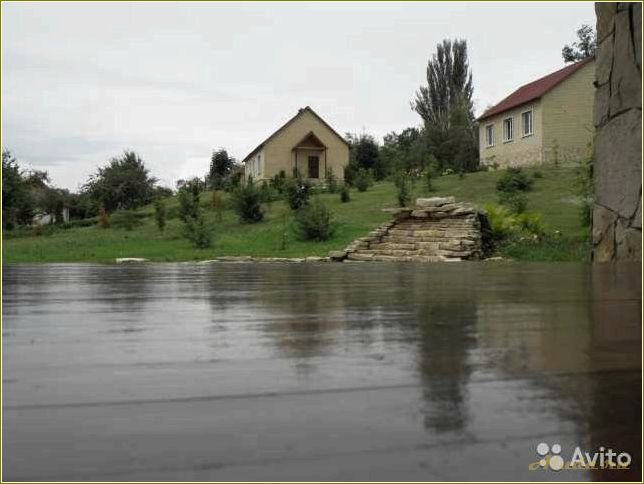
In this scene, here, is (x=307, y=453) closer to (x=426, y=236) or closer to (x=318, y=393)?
(x=318, y=393)

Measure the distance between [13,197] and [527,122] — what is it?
2153cm

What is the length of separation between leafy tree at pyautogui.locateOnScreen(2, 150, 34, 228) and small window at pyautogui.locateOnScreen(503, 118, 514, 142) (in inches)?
818

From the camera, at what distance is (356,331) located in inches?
62.4

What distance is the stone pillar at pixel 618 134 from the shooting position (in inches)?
205

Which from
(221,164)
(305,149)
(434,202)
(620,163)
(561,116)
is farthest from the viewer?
(221,164)

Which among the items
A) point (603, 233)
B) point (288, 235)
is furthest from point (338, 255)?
point (603, 233)

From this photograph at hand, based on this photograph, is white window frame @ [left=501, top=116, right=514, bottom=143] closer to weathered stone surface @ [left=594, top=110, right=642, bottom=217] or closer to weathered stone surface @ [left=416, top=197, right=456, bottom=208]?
weathered stone surface @ [left=416, top=197, right=456, bottom=208]

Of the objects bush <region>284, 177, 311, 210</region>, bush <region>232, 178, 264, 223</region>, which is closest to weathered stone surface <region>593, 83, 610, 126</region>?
bush <region>284, 177, 311, 210</region>

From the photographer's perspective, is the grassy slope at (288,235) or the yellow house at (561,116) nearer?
the grassy slope at (288,235)

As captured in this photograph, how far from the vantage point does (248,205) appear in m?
20.0

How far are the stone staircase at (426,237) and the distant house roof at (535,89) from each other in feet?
44.6

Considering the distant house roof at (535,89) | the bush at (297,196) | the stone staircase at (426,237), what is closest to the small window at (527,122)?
the distant house roof at (535,89)

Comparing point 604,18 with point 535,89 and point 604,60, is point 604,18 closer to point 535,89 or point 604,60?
point 604,60

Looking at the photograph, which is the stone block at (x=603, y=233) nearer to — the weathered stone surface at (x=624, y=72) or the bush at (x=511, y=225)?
the weathered stone surface at (x=624, y=72)
